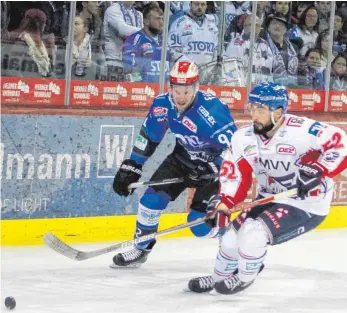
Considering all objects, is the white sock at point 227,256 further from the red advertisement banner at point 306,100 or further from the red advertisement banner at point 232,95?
the red advertisement banner at point 306,100

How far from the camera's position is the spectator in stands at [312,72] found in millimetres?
8664

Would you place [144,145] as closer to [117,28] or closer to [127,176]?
[127,176]

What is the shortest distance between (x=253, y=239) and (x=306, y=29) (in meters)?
3.54

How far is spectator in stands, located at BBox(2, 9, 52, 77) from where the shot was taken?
675 cm

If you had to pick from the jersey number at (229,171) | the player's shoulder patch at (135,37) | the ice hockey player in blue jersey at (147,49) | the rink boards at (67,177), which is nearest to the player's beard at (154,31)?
the ice hockey player in blue jersey at (147,49)

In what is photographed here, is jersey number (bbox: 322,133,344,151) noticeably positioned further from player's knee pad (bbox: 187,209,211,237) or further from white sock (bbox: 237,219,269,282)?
player's knee pad (bbox: 187,209,211,237)

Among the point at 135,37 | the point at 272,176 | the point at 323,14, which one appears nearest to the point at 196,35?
the point at 135,37

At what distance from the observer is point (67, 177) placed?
708cm

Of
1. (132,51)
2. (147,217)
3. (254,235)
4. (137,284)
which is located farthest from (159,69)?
(254,235)

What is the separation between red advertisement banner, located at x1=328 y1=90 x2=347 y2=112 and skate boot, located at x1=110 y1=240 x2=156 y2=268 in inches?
108

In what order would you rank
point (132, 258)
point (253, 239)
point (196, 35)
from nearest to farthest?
point (253, 239)
point (132, 258)
point (196, 35)

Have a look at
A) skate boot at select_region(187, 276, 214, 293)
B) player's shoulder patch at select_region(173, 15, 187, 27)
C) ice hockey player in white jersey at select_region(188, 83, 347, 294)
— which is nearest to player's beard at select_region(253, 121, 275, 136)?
ice hockey player in white jersey at select_region(188, 83, 347, 294)

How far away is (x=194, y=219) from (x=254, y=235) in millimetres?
953

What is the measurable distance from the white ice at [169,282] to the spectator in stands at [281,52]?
1.50m
